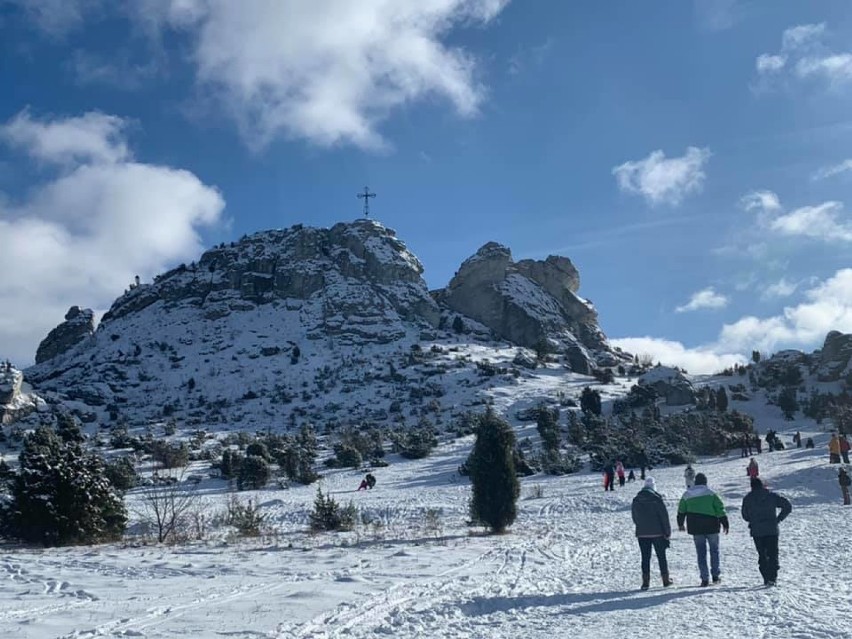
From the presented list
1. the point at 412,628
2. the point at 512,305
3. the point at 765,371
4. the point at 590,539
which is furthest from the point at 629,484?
the point at 512,305

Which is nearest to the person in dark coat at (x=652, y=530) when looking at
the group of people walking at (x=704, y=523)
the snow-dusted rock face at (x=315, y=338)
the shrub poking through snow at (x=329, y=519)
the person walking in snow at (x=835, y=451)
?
the group of people walking at (x=704, y=523)

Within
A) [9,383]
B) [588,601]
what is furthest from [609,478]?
[9,383]

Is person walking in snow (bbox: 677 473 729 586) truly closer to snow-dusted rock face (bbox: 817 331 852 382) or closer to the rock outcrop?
snow-dusted rock face (bbox: 817 331 852 382)

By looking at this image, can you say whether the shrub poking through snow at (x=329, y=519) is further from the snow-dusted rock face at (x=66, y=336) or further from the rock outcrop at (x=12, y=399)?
the snow-dusted rock face at (x=66, y=336)

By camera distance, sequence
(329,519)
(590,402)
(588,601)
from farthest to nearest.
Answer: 1. (590,402)
2. (329,519)
3. (588,601)

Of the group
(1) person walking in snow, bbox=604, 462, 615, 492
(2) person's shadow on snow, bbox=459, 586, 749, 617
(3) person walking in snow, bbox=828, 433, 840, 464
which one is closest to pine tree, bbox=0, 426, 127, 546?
(2) person's shadow on snow, bbox=459, 586, 749, 617

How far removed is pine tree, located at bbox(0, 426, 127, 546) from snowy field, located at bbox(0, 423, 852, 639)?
1.38 metres

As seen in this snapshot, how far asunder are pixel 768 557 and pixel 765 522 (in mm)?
463

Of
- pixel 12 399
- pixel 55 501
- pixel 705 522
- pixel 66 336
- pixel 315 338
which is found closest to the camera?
pixel 705 522

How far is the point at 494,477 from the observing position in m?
15.9

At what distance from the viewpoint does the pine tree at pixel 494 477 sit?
51.3 feet

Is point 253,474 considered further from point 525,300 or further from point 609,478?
point 525,300

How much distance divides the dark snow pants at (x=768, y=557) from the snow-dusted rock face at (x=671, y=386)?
55418 millimetres

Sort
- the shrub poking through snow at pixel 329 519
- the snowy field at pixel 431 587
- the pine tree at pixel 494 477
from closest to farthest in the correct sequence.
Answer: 1. the snowy field at pixel 431 587
2. the pine tree at pixel 494 477
3. the shrub poking through snow at pixel 329 519
